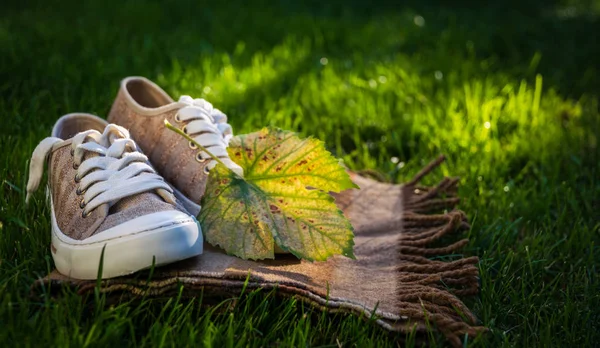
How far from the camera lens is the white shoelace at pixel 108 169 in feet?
4.61

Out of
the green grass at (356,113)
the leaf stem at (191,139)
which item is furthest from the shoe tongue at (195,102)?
the green grass at (356,113)

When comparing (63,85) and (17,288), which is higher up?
(63,85)

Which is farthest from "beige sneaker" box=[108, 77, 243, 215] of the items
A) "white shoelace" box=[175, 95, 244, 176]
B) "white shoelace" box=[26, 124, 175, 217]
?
"white shoelace" box=[26, 124, 175, 217]

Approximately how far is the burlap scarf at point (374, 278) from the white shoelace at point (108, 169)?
0.17 m

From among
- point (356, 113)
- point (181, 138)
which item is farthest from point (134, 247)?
point (356, 113)

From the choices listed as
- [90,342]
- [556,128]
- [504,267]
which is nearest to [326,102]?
[556,128]

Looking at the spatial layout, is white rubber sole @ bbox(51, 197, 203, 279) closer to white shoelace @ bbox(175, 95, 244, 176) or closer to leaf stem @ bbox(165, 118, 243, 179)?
leaf stem @ bbox(165, 118, 243, 179)

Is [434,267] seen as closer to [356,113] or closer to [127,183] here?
[127,183]

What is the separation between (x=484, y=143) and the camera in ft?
7.96

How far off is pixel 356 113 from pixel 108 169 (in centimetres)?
143

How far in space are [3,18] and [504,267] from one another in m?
2.84

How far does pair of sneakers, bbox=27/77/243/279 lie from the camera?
130cm

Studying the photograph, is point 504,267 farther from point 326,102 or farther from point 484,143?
point 326,102

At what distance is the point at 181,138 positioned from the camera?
171 cm
